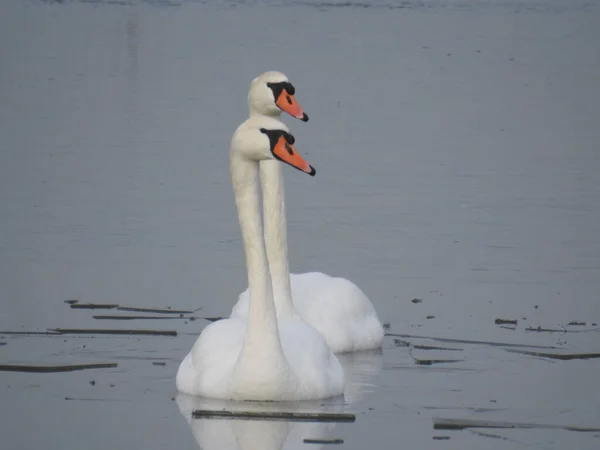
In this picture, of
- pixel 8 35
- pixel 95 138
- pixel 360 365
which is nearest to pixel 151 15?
pixel 8 35

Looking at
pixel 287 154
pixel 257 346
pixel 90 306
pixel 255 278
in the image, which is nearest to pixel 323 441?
pixel 257 346

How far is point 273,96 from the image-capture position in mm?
11492

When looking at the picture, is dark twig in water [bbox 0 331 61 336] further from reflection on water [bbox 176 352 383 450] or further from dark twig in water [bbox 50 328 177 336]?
reflection on water [bbox 176 352 383 450]

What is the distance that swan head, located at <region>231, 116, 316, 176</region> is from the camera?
9.58 metres

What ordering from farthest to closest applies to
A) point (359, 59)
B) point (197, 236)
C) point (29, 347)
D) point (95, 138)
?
point (359, 59) < point (95, 138) < point (197, 236) < point (29, 347)

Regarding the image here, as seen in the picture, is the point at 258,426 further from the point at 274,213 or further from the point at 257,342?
the point at 274,213

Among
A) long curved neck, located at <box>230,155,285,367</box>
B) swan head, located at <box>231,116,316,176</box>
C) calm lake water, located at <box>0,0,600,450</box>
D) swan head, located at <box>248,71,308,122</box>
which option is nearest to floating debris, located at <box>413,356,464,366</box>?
calm lake water, located at <box>0,0,600,450</box>

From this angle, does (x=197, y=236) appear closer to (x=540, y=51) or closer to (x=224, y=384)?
(x=224, y=384)

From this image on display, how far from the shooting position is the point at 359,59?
102 ft

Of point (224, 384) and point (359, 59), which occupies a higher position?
point (359, 59)

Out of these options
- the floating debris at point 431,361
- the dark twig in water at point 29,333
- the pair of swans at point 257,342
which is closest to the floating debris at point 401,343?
the floating debris at point 431,361

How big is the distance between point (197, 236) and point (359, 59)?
16.4 metres

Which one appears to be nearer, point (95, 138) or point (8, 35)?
point (95, 138)

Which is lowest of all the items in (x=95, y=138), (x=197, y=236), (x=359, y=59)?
(x=197, y=236)
